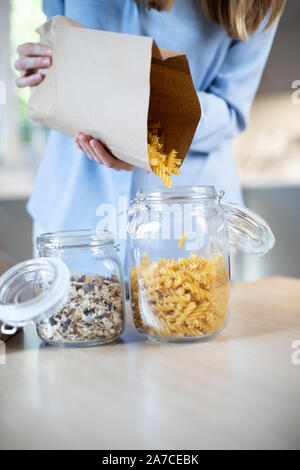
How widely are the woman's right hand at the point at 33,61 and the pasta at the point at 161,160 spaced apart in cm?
22

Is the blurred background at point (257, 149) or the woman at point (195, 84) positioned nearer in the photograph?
the woman at point (195, 84)

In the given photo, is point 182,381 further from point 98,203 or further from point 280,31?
point 280,31

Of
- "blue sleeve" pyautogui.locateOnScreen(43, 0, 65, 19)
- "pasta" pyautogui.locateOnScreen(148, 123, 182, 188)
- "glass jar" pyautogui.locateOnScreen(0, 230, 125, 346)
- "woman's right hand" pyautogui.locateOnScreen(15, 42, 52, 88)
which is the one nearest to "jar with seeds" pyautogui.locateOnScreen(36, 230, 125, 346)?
"glass jar" pyautogui.locateOnScreen(0, 230, 125, 346)

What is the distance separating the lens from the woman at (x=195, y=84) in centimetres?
98

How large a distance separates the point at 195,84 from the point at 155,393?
776 millimetres

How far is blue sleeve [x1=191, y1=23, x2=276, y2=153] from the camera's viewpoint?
1057 millimetres

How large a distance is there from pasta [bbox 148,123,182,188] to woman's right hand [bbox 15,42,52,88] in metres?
0.22

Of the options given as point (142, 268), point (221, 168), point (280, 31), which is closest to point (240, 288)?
point (221, 168)

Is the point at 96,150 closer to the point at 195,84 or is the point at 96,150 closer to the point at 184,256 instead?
the point at 184,256

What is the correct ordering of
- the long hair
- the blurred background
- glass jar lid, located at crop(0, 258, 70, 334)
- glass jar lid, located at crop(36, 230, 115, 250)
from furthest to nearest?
the blurred background, the long hair, glass jar lid, located at crop(36, 230, 115, 250), glass jar lid, located at crop(0, 258, 70, 334)

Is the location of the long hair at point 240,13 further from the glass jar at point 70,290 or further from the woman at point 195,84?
the glass jar at point 70,290

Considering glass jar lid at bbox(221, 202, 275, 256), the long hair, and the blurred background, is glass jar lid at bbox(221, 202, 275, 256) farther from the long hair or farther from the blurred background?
the blurred background

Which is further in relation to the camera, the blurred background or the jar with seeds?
the blurred background

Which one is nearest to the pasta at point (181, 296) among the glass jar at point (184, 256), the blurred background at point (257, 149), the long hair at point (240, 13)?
the glass jar at point (184, 256)
